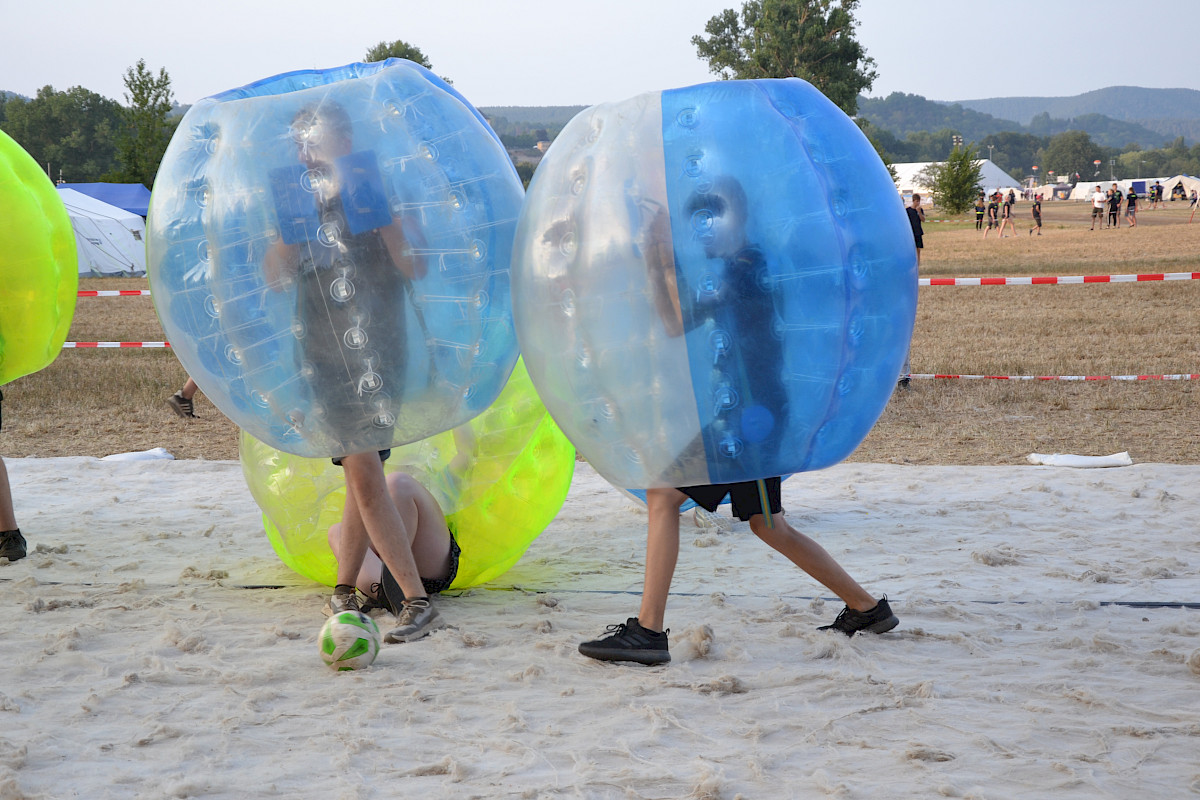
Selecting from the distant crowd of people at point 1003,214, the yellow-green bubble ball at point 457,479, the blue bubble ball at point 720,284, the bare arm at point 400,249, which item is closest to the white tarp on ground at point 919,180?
the distant crowd of people at point 1003,214

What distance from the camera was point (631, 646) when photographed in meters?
3.21

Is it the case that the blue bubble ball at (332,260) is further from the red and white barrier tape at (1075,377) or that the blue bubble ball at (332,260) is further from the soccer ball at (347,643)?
the red and white barrier tape at (1075,377)

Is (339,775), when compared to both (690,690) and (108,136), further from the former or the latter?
(108,136)

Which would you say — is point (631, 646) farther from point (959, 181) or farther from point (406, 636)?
point (959, 181)

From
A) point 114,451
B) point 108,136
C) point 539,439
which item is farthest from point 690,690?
point 108,136

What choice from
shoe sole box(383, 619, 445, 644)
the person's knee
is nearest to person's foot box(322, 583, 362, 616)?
shoe sole box(383, 619, 445, 644)

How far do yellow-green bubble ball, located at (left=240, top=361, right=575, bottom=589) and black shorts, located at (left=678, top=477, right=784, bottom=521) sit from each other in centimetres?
95

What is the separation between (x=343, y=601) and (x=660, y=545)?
1237mm

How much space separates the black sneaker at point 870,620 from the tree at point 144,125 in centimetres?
3829

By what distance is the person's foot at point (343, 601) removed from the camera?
144 inches

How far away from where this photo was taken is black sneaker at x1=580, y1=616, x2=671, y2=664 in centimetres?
319

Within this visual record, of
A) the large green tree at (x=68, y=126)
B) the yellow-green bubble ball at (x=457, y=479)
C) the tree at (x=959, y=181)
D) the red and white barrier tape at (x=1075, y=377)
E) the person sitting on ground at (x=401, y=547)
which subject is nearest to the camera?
the person sitting on ground at (x=401, y=547)

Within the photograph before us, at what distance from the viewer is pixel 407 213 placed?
114 inches

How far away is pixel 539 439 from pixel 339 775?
174 cm
